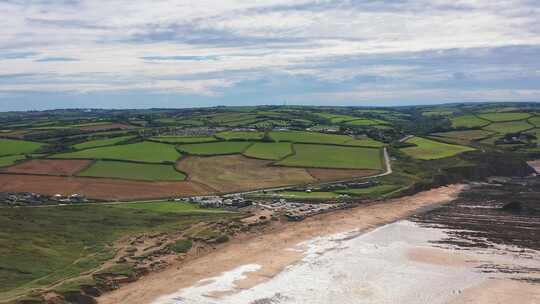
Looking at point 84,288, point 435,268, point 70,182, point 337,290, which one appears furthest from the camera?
point 70,182

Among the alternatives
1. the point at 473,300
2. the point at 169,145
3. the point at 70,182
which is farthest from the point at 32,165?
the point at 473,300

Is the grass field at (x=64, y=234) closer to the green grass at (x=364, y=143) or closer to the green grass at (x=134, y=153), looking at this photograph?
the green grass at (x=134, y=153)

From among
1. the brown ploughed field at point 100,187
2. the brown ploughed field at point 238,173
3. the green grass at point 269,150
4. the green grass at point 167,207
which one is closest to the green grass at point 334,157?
the green grass at point 269,150

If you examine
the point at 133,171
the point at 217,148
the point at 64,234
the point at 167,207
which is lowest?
the point at 167,207

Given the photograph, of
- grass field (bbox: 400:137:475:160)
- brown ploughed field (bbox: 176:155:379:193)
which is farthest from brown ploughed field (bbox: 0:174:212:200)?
grass field (bbox: 400:137:475:160)

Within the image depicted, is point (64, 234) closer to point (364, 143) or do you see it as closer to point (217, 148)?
point (217, 148)

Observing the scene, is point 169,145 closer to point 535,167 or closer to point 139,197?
point 139,197

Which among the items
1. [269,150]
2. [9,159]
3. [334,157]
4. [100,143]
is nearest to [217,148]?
[269,150]
